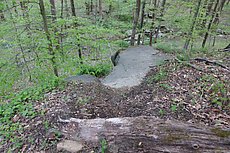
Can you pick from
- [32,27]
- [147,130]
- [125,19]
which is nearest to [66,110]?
[147,130]

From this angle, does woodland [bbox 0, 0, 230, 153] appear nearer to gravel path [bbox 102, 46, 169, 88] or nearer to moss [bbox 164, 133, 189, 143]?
moss [bbox 164, 133, 189, 143]

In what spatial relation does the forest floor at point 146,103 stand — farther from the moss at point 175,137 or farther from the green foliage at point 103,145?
the moss at point 175,137

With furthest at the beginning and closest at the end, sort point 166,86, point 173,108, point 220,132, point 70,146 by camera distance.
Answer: point 166,86, point 173,108, point 70,146, point 220,132

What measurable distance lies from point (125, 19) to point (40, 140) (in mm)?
16265

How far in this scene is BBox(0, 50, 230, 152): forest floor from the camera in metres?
3.16

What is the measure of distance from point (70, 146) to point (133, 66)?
5472mm

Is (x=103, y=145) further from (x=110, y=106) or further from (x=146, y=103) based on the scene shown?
(x=146, y=103)

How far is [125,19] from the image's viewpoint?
17.6 metres

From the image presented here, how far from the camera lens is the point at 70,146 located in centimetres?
273

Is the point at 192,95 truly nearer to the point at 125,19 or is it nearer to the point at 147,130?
the point at 147,130

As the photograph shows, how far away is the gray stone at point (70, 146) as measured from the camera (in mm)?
2682

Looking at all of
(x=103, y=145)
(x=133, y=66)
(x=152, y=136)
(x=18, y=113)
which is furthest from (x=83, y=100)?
(x=133, y=66)

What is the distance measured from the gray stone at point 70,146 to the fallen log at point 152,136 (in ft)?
0.25

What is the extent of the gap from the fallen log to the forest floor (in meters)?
0.25
